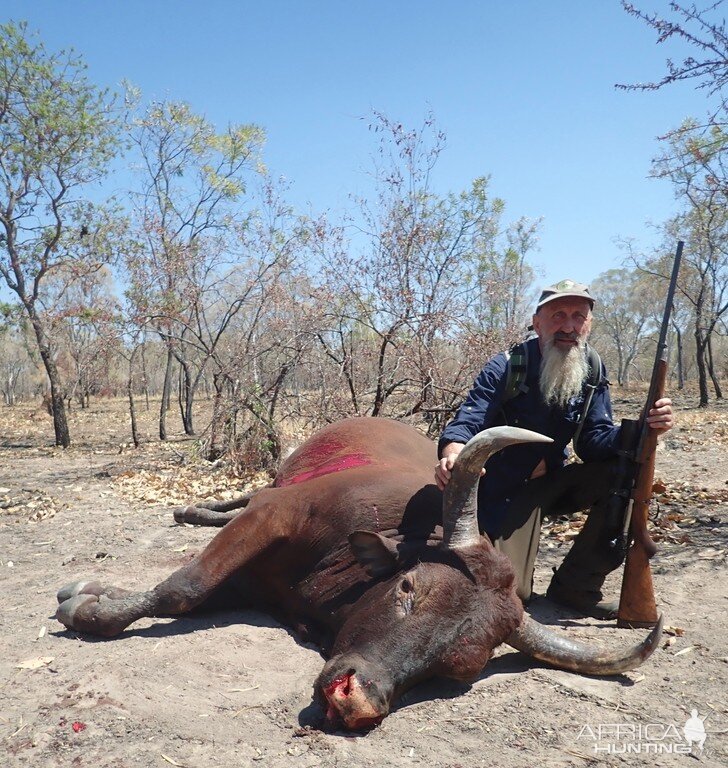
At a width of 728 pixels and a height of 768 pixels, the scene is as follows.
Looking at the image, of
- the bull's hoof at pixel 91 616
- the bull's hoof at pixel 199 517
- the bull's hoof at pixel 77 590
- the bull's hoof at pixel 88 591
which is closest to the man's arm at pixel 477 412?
the bull's hoof at pixel 91 616

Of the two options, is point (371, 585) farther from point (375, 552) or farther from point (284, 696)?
point (284, 696)

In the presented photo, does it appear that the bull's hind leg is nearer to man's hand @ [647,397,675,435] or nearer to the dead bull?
the dead bull

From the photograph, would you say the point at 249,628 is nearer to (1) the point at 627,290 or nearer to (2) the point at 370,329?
(2) the point at 370,329

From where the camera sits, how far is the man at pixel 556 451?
4.49 m

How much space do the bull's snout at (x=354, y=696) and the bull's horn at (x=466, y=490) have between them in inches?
30.4

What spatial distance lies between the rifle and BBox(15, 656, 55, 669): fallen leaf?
11.1 ft

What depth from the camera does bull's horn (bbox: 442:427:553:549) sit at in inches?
128

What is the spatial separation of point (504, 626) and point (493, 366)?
6.00 feet

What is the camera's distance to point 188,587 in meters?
3.93

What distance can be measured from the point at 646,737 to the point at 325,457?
9.32 ft

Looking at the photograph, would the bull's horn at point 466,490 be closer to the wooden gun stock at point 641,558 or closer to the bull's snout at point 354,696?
the bull's snout at point 354,696

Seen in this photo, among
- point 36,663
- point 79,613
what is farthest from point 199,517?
point 36,663

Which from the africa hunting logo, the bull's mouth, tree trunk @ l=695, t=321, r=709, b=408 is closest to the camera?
the bull's mouth

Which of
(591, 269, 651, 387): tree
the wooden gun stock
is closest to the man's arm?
the wooden gun stock
